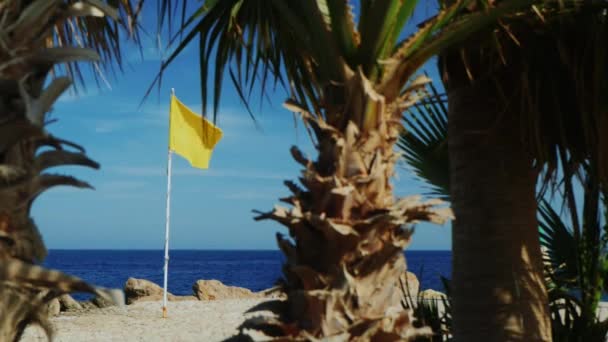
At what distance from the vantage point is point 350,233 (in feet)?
9.43

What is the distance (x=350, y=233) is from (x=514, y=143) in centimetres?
224

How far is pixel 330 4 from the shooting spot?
127 inches

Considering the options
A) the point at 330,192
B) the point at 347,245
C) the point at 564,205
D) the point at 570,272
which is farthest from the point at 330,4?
the point at 570,272

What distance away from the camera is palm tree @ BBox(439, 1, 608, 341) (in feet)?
14.3

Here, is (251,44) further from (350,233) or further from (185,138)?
(185,138)

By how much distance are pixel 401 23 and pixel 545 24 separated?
5.50 ft

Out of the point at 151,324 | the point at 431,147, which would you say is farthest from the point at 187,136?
the point at 431,147

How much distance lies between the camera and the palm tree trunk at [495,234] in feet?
14.3

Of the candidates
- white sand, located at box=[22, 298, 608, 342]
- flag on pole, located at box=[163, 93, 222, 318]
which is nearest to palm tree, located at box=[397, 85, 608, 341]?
white sand, located at box=[22, 298, 608, 342]

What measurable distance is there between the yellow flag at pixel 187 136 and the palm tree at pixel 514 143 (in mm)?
8883

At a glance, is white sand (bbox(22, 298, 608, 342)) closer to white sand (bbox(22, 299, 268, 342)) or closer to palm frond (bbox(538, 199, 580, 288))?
white sand (bbox(22, 299, 268, 342))


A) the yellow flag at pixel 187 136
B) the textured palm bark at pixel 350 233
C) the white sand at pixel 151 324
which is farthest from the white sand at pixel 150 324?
the textured palm bark at pixel 350 233

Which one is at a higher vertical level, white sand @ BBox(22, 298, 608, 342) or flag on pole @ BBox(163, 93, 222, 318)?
flag on pole @ BBox(163, 93, 222, 318)

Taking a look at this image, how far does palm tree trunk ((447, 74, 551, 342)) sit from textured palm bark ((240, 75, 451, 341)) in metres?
1.43
